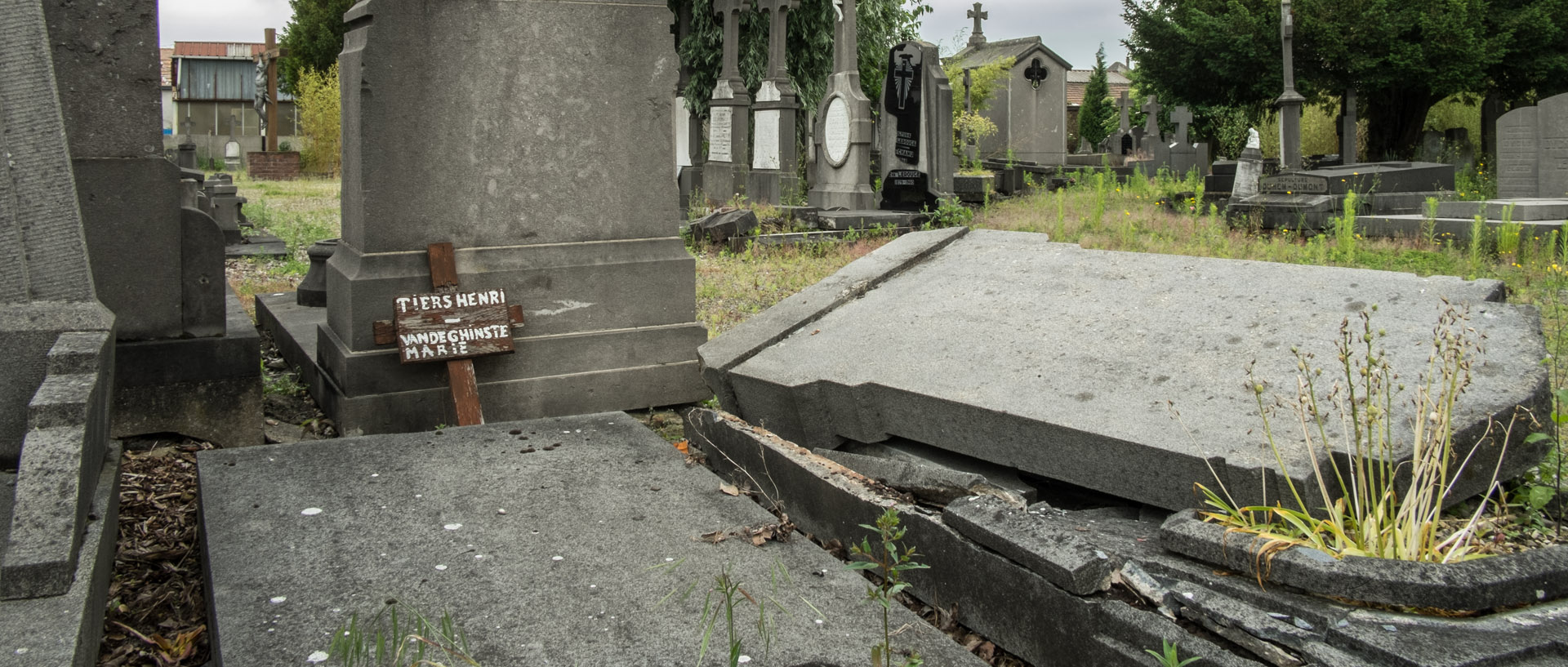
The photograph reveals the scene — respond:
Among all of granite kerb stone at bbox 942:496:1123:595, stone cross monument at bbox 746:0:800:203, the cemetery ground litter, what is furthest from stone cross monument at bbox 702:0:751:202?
granite kerb stone at bbox 942:496:1123:595

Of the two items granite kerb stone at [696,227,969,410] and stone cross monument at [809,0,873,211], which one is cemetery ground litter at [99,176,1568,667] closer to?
granite kerb stone at [696,227,969,410]

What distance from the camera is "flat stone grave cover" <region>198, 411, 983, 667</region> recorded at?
219cm

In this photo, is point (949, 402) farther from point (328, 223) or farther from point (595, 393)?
point (328, 223)

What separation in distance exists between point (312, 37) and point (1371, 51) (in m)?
31.3

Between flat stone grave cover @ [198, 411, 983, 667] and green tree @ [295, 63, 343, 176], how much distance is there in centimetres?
2949

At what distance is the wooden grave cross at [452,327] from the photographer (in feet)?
14.3

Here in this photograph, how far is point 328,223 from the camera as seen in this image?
1445cm

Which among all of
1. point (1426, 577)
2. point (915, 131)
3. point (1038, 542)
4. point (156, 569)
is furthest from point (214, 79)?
point (1426, 577)

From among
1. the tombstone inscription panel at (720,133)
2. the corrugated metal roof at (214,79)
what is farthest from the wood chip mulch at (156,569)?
the corrugated metal roof at (214,79)

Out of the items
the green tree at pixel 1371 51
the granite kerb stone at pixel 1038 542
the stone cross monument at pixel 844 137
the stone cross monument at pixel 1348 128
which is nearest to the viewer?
the granite kerb stone at pixel 1038 542

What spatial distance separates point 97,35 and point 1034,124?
108 ft

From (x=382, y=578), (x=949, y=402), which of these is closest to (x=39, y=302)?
(x=382, y=578)

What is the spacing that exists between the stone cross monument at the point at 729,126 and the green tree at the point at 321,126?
1690 cm

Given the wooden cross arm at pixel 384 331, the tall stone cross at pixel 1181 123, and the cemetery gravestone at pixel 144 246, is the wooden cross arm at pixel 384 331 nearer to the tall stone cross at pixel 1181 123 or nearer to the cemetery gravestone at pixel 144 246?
the cemetery gravestone at pixel 144 246
